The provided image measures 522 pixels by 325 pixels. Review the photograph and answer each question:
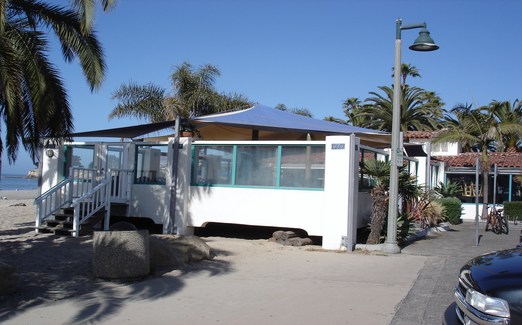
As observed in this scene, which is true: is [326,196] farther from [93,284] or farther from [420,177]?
[420,177]

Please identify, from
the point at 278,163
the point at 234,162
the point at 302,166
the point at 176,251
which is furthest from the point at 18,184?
the point at 176,251

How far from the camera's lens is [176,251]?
1004cm

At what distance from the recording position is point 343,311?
6773mm

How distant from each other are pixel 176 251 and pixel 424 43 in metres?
6.95

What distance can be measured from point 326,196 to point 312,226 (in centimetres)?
87

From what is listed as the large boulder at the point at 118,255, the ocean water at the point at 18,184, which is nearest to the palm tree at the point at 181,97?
the large boulder at the point at 118,255

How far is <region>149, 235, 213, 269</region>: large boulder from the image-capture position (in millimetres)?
9766

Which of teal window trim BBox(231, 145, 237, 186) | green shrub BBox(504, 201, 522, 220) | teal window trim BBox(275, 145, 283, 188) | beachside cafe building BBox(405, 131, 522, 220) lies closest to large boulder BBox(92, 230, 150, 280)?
teal window trim BBox(275, 145, 283, 188)

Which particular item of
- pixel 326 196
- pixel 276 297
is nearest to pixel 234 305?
pixel 276 297

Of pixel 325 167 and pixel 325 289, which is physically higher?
pixel 325 167

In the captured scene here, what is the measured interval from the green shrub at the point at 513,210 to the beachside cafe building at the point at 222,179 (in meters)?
10.7

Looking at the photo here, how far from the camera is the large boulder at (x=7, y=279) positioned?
7.50 meters

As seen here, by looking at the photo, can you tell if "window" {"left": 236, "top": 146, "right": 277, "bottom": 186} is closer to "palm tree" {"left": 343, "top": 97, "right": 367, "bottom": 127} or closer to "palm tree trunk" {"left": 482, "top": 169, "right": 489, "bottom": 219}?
"palm tree trunk" {"left": 482, "top": 169, "right": 489, "bottom": 219}

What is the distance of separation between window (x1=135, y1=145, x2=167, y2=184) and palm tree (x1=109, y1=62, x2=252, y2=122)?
32.2 feet
